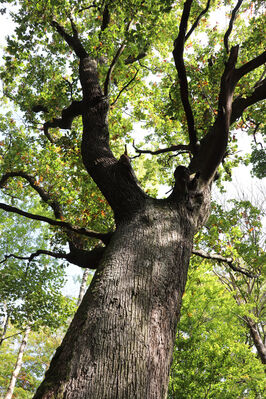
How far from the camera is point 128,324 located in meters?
1.45

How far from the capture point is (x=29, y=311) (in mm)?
7715

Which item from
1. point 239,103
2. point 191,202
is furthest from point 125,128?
point 191,202

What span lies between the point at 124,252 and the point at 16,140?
26.3 ft

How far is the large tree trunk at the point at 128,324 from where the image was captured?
121 centimetres

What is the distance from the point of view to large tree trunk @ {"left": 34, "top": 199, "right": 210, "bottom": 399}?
1.21 metres

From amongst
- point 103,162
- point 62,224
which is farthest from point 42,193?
point 103,162

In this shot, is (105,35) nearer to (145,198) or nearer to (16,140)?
(145,198)

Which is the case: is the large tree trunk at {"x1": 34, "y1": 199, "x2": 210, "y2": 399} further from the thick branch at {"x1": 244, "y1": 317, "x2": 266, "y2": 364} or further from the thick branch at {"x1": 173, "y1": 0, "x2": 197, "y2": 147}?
the thick branch at {"x1": 244, "y1": 317, "x2": 266, "y2": 364}

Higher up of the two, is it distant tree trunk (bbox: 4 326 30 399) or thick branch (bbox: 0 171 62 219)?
thick branch (bbox: 0 171 62 219)

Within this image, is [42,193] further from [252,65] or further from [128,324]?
[128,324]

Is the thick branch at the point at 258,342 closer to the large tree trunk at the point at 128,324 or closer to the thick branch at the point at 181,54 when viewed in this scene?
the thick branch at the point at 181,54

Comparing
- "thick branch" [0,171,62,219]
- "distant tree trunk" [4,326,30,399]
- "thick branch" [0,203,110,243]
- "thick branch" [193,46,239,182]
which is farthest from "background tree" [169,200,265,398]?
"distant tree trunk" [4,326,30,399]

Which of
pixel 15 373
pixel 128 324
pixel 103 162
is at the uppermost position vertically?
pixel 103 162

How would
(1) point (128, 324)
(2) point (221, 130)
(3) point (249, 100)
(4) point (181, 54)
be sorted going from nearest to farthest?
(1) point (128, 324) → (4) point (181, 54) → (2) point (221, 130) → (3) point (249, 100)
